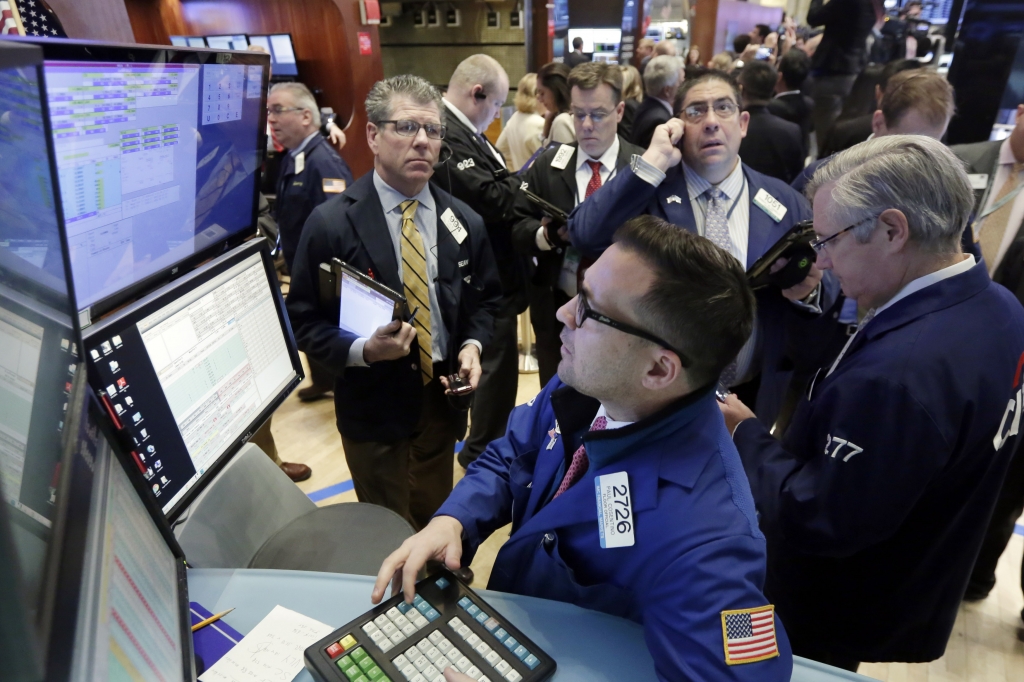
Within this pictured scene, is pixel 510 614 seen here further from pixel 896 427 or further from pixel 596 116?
pixel 596 116

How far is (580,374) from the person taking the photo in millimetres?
1196

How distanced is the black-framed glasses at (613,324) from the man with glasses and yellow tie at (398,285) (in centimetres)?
67

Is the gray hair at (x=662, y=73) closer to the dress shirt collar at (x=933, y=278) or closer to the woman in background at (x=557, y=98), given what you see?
the woman in background at (x=557, y=98)

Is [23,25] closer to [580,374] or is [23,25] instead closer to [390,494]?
[580,374]

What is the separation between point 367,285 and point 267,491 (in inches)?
23.9

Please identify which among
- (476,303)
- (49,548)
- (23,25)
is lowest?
(476,303)

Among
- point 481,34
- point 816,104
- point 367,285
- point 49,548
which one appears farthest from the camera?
point 481,34

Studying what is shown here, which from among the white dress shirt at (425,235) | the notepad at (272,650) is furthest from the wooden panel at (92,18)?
the notepad at (272,650)

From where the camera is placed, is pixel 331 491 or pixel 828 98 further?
pixel 828 98


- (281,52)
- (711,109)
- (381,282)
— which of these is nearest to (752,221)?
(711,109)

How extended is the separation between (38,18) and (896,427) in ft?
6.82

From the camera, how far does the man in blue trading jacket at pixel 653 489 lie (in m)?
0.91

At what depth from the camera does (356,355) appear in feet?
6.04

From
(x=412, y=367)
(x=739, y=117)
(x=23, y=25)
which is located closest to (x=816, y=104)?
(x=739, y=117)
